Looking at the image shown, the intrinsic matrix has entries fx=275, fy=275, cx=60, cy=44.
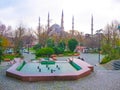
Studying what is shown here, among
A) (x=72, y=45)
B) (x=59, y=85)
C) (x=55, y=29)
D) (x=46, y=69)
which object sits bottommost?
(x=59, y=85)

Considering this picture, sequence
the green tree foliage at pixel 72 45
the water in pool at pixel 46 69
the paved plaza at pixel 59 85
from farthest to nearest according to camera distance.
Answer: the green tree foliage at pixel 72 45 < the water in pool at pixel 46 69 < the paved plaza at pixel 59 85

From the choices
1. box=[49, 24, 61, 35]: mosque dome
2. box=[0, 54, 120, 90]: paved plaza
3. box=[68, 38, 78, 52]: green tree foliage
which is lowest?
box=[0, 54, 120, 90]: paved plaza

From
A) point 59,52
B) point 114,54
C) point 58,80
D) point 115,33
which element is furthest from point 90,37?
point 58,80

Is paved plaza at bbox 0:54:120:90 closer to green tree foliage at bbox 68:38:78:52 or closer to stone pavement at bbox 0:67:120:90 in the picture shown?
stone pavement at bbox 0:67:120:90

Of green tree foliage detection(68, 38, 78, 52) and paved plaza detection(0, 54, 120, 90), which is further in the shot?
green tree foliage detection(68, 38, 78, 52)

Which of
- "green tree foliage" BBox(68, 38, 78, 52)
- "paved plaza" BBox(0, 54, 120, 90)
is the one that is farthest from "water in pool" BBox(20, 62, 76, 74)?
"green tree foliage" BBox(68, 38, 78, 52)

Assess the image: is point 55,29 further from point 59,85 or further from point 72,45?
point 59,85

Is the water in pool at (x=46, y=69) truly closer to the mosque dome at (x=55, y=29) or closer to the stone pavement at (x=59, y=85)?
the stone pavement at (x=59, y=85)

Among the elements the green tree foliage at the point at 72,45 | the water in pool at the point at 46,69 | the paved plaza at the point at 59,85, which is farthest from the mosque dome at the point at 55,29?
the paved plaza at the point at 59,85

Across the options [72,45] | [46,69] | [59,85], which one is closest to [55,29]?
[72,45]

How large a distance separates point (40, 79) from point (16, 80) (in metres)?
1.04

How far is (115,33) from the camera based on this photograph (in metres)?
45.0

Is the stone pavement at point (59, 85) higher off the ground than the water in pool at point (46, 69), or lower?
lower

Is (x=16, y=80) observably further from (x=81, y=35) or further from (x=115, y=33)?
(x=81, y=35)
